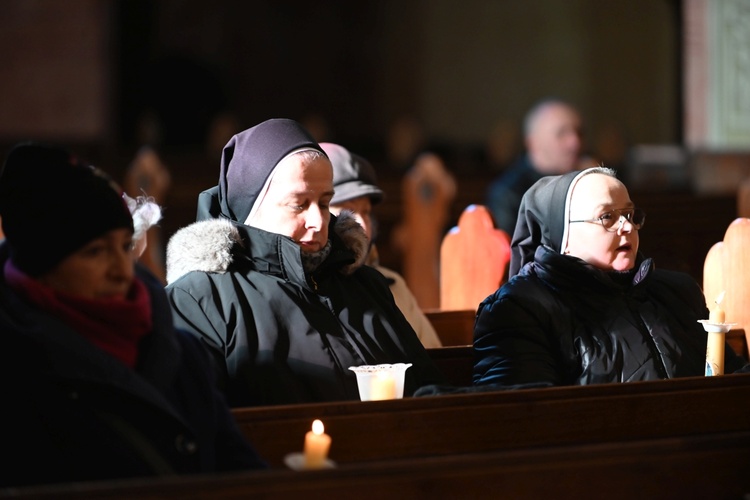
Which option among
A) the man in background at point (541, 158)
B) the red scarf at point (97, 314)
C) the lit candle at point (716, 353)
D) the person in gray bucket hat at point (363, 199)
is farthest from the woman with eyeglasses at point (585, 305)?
the man in background at point (541, 158)

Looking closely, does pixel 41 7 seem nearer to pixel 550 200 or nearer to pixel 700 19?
pixel 700 19

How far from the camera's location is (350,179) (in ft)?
13.2

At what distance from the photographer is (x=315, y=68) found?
578 inches

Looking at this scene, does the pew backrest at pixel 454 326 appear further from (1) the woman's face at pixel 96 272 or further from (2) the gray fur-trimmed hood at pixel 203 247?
(1) the woman's face at pixel 96 272

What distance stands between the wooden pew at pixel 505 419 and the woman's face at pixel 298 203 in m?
0.67

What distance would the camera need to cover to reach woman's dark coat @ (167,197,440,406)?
9.05 ft

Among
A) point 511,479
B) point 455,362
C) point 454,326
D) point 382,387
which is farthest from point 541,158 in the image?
point 511,479

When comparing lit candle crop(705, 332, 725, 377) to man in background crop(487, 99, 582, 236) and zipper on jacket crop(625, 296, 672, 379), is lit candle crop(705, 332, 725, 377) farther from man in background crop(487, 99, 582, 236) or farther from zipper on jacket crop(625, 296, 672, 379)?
man in background crop(487, 99, 582, 236)

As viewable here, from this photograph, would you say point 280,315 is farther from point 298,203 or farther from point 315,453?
point 315,453

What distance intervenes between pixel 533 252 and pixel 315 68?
11.6 m

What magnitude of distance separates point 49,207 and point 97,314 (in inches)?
8.3

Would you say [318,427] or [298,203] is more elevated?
[298,203]

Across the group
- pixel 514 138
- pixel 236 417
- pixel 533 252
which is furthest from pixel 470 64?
pixel 236 417

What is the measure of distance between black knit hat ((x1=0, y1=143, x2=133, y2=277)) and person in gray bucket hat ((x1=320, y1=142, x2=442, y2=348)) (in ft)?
5.95
